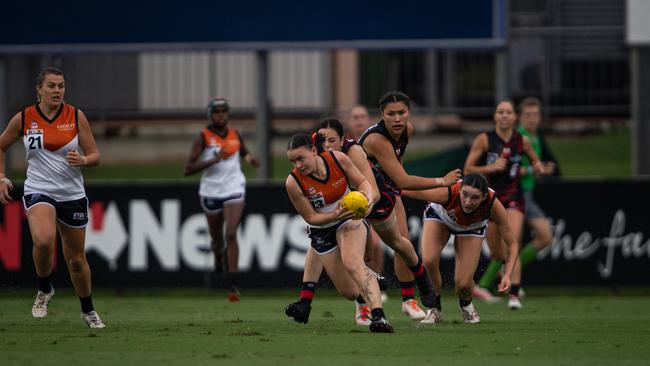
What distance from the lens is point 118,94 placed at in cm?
2612

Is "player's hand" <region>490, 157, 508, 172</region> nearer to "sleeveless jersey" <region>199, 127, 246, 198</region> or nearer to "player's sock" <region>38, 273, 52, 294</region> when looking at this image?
"sleeveless jersey" <region>199, 127, 246, 198</region>

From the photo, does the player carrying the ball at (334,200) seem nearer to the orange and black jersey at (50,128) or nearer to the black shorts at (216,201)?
the orange and black jersey at (50,128)

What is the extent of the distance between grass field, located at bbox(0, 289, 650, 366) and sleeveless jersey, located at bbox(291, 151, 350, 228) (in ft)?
3.68

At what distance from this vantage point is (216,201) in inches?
642

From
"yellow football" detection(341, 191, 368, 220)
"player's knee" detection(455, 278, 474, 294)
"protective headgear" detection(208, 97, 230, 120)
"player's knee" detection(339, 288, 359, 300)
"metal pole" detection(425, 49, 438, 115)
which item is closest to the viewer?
"yellow football" detection(341, 191, 368, 220)

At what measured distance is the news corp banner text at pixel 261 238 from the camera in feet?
57.3

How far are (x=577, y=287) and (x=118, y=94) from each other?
1172cm

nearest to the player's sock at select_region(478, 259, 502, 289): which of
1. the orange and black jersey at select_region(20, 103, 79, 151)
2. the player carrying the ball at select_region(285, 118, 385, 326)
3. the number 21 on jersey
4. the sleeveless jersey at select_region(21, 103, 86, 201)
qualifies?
the player carrying the ball at select_region(285, 118, 385, 326)

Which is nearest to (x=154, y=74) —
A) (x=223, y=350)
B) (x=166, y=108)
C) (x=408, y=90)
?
(x=166, y=108)

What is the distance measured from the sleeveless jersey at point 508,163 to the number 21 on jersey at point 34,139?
5.56 metres

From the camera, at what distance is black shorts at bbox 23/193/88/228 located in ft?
37.4

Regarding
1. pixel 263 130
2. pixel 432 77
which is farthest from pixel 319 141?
pixel 432 77

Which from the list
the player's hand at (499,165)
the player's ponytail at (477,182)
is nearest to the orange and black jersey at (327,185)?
the player's ponytail at (477,182)

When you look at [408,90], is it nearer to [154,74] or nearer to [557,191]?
[154,74]
